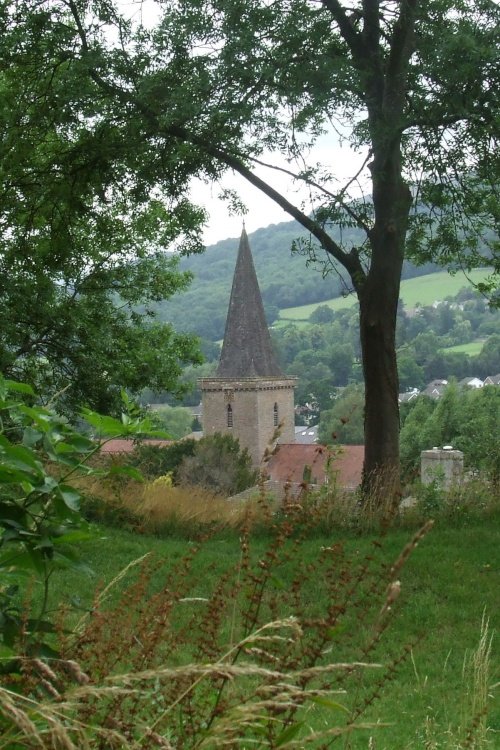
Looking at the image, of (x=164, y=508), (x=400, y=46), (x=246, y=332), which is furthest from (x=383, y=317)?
(x=246, y=332)

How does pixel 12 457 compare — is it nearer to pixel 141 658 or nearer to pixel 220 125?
pixel 141 658

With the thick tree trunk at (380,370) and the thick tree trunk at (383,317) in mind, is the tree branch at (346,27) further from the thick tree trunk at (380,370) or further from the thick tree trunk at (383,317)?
the thick tree trunk at (380,370)

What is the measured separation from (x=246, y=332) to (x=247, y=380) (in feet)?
14.1

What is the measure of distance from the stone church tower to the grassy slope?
57890mm

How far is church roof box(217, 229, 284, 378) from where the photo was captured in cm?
6850

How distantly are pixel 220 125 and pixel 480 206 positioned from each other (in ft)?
11.2

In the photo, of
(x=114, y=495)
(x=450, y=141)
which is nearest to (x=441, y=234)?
(x=450, y=141)

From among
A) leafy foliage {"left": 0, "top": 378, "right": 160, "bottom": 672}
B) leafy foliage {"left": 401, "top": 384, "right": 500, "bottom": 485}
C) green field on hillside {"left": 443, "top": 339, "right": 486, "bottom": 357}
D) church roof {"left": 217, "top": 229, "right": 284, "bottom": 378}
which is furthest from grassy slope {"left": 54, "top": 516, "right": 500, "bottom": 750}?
green field on hillside {"left": 443, "top": 339, "right": 486, "bottom": 357}

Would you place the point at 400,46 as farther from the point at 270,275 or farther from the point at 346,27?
the point at 270,275

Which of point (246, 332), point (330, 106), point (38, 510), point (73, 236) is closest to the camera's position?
point (38, 510)

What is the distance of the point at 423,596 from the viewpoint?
7918mm

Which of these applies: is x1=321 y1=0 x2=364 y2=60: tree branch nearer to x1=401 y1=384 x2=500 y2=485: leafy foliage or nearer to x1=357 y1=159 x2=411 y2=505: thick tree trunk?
x1=357 y1=159 x2=411 y2=505: thick tree trunk

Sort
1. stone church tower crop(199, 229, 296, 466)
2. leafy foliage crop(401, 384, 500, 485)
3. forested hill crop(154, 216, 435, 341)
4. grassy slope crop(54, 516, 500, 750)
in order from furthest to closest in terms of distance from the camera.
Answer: forested hill crop(154, 216, 435, 341) < stone church tower crop(199, 229, 296, 466) < leafy foliage crop(401, 384, 500, 485) < grassy slope crop(54, 516, 500, 750)

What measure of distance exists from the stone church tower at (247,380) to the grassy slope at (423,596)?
5789 centimetres
